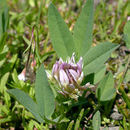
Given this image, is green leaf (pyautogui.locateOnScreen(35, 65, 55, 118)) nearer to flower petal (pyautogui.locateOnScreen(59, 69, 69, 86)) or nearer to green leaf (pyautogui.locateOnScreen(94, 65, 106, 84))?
flower petal (pyautogui.locateOnScreen(59, 69, 69, 86))

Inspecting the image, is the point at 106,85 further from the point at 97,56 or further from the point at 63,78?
the point at 63,78

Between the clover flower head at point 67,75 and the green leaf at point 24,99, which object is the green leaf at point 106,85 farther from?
the green leaf at point 24,99

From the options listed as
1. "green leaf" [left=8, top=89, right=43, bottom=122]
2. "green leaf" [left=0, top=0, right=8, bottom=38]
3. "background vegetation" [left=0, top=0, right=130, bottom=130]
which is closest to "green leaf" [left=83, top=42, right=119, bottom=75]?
"background vegetation" [left=0, top=0, right=130, bottom=130]

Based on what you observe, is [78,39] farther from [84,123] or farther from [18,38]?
[18,38]

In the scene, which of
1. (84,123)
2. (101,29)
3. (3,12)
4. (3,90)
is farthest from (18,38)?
(84,123)

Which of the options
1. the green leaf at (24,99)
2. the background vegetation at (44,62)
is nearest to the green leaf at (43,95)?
the green leaf at (24,99)

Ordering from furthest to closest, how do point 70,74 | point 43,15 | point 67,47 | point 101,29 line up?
point 43,15 → point 101,29 → point 67,47 → point 70,74
